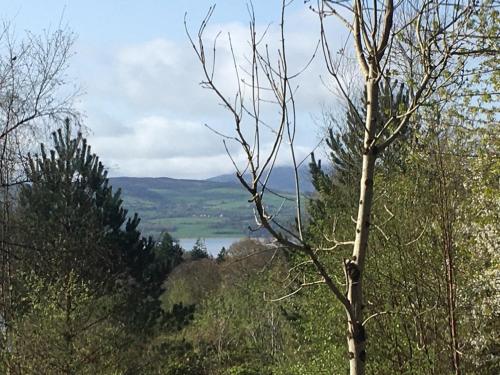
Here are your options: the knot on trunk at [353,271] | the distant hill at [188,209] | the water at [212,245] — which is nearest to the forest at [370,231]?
the knot on trunk at [353,271]

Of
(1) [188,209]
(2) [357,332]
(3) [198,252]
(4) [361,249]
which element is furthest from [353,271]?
(1) [188,209]

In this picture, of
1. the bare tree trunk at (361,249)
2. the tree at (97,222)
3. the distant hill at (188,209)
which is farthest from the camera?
the distant hill at (188,209)

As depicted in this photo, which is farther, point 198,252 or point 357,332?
point 198,252

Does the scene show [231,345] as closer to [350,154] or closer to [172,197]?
[350,154]

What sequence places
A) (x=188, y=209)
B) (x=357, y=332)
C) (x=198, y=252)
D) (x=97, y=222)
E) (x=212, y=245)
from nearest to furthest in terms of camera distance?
1. (x=357, y=332)
2. (x=97, y=222)
3. (x=198, y=252)
4. (x=212, y=245)
5. (x=188, y=209)

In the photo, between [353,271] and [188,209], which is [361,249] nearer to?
[353,271]

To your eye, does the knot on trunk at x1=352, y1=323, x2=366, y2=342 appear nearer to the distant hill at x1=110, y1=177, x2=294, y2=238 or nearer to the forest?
the forest

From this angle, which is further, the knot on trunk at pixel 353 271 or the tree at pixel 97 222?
the tree at pixel 97 222

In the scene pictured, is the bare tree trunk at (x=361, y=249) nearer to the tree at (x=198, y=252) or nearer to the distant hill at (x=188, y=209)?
the tree at (x=198, y=252)

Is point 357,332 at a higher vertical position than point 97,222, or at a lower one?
higher

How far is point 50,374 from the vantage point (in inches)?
472

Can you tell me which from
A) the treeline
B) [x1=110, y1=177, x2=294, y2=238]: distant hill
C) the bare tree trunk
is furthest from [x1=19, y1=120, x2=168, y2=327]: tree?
[x1=110, y1=177, x2=294, y2=238]: distant hill

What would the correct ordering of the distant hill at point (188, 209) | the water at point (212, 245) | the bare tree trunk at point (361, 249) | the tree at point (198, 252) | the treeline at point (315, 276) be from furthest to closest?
the distant hill at point (188, 209), the water at point (212, 245), the tree at point (198, 252), the treeline at point (315, 276), the bare tree trunk at point (361, 249)

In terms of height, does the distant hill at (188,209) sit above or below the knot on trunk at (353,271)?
below
